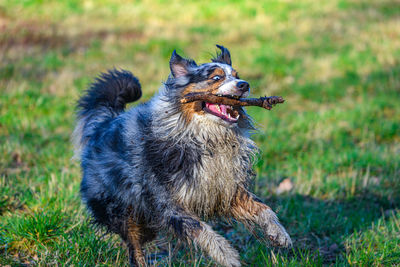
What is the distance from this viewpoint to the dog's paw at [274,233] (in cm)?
363

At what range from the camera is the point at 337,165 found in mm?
6145

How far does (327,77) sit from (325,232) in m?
5.87

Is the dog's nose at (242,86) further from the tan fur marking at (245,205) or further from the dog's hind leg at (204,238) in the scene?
the dog's hind leg at (204,238)

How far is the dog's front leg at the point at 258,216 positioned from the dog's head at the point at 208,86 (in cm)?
65

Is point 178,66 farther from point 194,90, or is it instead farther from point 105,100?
point 105,100

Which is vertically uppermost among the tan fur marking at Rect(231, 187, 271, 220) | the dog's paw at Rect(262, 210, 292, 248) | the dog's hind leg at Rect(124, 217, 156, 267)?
the tan fur marking at Rect(231, 187, 271, 220)

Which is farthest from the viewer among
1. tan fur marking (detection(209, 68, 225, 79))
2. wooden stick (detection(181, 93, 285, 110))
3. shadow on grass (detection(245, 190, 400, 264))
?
shadow on grass (detection(245, 190, 400, 264))

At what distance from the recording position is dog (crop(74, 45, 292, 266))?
3582 millimetres

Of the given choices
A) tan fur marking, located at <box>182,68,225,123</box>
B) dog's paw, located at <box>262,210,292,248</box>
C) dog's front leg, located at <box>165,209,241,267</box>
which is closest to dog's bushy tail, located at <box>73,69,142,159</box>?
tan fur marking, located at <box>182,68,225,123</box>

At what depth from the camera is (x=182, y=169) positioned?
3600 mm

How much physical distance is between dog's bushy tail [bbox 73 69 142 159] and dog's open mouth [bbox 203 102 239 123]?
1.13 m

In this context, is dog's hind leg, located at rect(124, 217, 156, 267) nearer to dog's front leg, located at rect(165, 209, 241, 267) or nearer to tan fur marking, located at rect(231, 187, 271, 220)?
dog's front leg, located at rect(165, 209, 241, 267)

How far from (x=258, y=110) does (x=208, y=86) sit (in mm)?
4910

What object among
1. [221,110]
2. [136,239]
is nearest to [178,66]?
[221,110]
